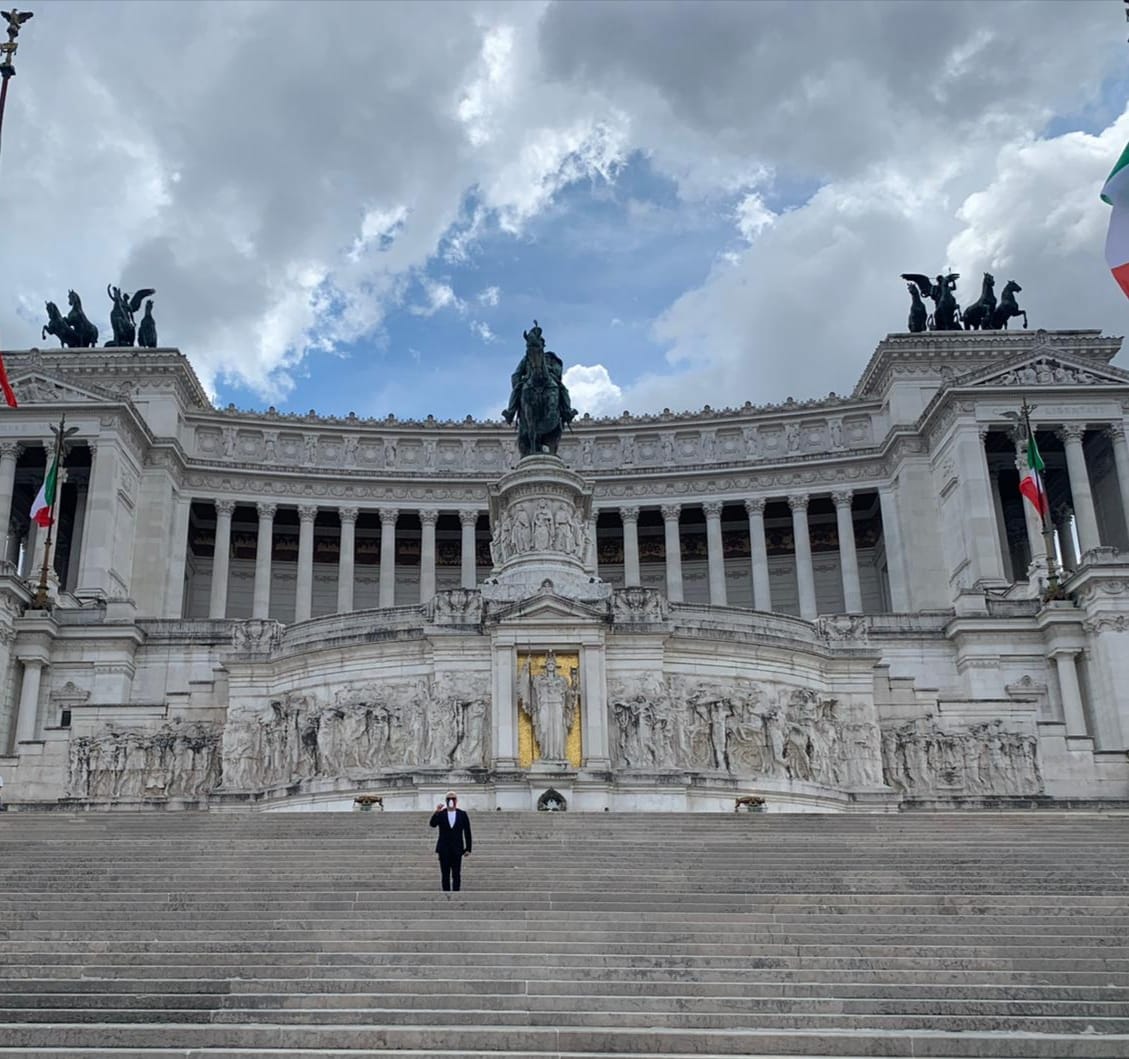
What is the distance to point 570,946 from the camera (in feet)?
44.6

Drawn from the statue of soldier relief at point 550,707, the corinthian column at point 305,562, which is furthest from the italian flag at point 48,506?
the statue of soldier relief at point 550,707

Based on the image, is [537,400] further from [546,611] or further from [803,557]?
[803,557]

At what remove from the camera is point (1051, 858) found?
18.5 metres

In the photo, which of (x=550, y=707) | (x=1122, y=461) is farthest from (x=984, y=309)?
(x=550, y=707)

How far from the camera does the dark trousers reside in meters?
15.8

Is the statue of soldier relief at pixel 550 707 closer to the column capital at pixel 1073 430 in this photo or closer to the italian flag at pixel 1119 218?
the italian flag at pixel 1119 218

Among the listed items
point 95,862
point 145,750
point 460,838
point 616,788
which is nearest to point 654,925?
point 460,838

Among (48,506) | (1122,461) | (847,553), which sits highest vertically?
(1122,461)

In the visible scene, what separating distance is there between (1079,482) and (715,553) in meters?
16.6

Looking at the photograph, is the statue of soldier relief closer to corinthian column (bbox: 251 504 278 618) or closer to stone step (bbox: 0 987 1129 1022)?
stone step (bbox: 0 987 1129 1022)

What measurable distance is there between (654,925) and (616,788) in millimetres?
13150

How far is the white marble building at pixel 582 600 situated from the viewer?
29.1 meters

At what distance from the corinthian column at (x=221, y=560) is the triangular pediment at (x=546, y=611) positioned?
31343 millimetres

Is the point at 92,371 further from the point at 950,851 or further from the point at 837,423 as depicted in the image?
the point at 950,851
